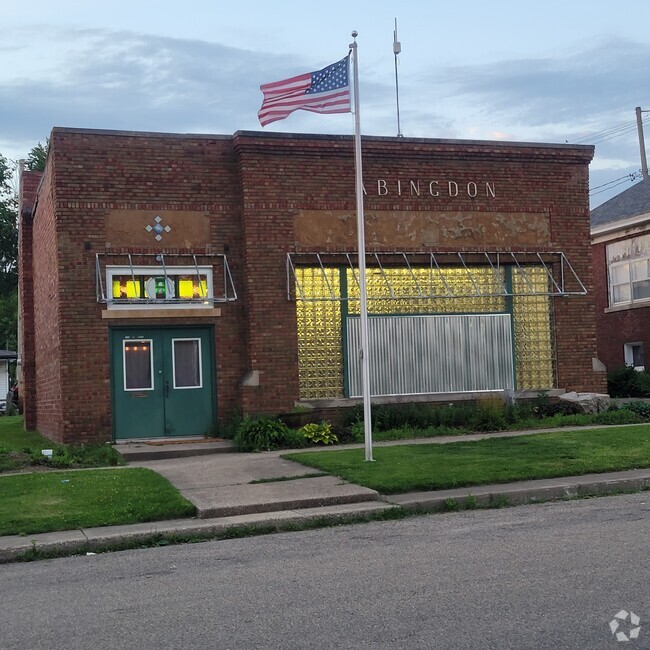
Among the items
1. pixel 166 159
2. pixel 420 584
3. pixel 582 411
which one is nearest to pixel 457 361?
pixel 582 411

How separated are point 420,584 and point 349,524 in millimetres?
3358

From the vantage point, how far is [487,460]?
13172 mm

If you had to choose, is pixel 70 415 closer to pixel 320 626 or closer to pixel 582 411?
pixel 582 411

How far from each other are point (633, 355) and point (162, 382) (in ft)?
57.3

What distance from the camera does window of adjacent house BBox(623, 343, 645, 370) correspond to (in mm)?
29203

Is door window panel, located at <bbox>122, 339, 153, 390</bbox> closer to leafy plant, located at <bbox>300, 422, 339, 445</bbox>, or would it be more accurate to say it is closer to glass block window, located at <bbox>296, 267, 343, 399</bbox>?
glass block window, located at <bbox>296, 267, 343, 399</bbox>

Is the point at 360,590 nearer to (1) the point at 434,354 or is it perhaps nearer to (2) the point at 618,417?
(1) the point at 434,354

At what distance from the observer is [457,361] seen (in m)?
19.2

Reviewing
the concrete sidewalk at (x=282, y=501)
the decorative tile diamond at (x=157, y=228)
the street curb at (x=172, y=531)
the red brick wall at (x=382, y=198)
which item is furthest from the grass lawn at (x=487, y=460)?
the decorative tile diamond at (x=157, y=228)

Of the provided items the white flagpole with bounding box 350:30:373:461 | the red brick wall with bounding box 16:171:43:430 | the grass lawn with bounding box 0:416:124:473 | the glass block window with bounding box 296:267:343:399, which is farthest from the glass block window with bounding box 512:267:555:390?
the red brick wall with bounding box 16:171:43:430

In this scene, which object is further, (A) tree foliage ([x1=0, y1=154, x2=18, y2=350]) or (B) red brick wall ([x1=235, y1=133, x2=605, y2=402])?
(A) tree foliage ([x1=0, y1=154, x2=18, y2=350])

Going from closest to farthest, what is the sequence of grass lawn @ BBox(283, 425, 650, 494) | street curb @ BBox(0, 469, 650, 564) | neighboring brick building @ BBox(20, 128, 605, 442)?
street curb @ BBox(0, 469, 650, 564) → grass lawn @ BBox(283, 425, 650, 494) → neighboring brick building @ BBox(20, 128, 605, 442)

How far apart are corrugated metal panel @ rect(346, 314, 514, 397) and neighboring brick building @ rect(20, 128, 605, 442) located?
4 centimetres

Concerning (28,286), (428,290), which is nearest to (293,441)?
(428,290)
